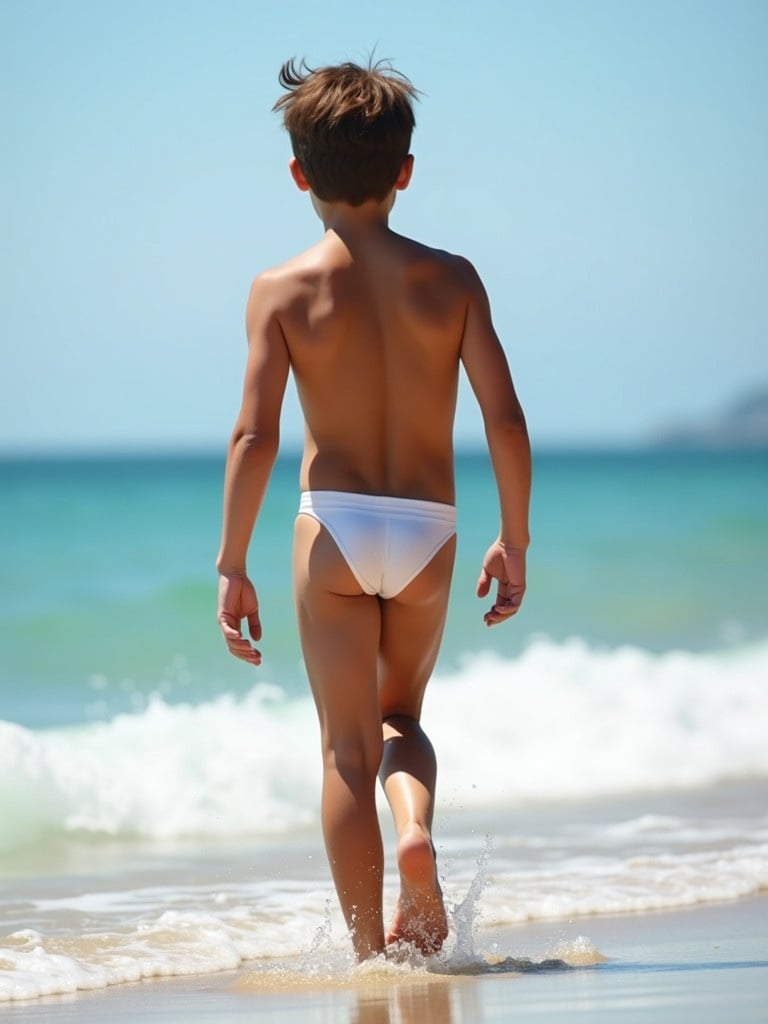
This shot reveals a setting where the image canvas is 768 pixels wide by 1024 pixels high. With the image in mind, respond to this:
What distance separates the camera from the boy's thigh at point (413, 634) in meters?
3.21

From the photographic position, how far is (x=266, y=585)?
1470 centimetres

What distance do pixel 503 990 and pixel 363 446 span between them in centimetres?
107

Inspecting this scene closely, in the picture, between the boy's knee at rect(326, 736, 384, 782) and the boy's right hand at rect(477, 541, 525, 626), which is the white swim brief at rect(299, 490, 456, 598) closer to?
the boy's right hand at rect(477, 541, 525, 626)

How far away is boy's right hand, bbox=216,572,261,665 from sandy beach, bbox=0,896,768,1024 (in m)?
0.66

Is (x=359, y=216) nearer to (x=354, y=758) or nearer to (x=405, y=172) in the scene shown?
(x=405, y=172)

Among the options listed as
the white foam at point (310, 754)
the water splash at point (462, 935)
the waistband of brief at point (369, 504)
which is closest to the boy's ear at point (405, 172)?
the waistband of brief at point (369, 504)

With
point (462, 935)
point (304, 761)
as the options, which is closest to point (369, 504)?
point (462, 935)

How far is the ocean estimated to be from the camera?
4.32m

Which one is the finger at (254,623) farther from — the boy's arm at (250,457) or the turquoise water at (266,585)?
the turquoise water at (266,585)

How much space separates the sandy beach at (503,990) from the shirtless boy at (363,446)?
16 centimetres

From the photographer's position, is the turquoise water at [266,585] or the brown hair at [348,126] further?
the turquoise water at [266,585]

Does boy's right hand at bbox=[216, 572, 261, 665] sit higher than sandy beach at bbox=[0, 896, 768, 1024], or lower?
higher

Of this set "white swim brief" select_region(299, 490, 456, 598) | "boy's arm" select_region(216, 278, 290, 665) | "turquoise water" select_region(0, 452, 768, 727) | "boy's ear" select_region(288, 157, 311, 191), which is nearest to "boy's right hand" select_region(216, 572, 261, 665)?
"boy's arm" select_region(216, 278, 290, 665)

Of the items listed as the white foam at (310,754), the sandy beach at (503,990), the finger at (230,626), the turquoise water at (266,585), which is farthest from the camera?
the turquoise water at (266,585)
